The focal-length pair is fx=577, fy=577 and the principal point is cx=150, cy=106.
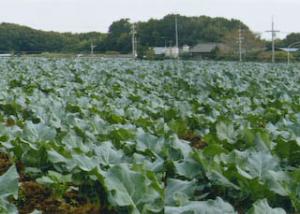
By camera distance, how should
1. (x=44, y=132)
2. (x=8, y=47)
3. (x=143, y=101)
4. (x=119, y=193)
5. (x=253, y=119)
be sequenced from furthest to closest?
1. (x=8, y=47)
2. (x=143, y=101)
3. (x=253, y=119)
4. (x=44, y=132)
5. (x=119, y=193)

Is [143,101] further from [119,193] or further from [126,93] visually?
[119,193]

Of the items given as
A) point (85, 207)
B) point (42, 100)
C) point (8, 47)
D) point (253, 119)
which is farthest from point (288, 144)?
point (8, 47)

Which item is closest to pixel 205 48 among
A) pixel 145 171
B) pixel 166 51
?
pixel 166 51

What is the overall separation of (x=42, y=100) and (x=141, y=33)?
52.3 meters

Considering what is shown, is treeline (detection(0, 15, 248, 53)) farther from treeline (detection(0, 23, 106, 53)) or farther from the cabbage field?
the cabbage field

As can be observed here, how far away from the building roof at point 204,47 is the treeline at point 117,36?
0.96m

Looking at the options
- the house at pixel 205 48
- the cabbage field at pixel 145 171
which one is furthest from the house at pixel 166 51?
the cabbage field at pixel 145 171

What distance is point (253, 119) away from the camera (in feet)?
18.2

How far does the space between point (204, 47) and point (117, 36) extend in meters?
9.15

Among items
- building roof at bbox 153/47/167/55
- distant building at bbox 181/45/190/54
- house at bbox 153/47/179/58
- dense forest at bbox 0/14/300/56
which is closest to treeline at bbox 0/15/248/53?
dense forest at bbox 0/14/300/56

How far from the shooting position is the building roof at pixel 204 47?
2288 inches

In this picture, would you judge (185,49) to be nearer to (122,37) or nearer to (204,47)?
(204,47)

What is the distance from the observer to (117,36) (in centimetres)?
5672

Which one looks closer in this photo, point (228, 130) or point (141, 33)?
point (228, 130)
